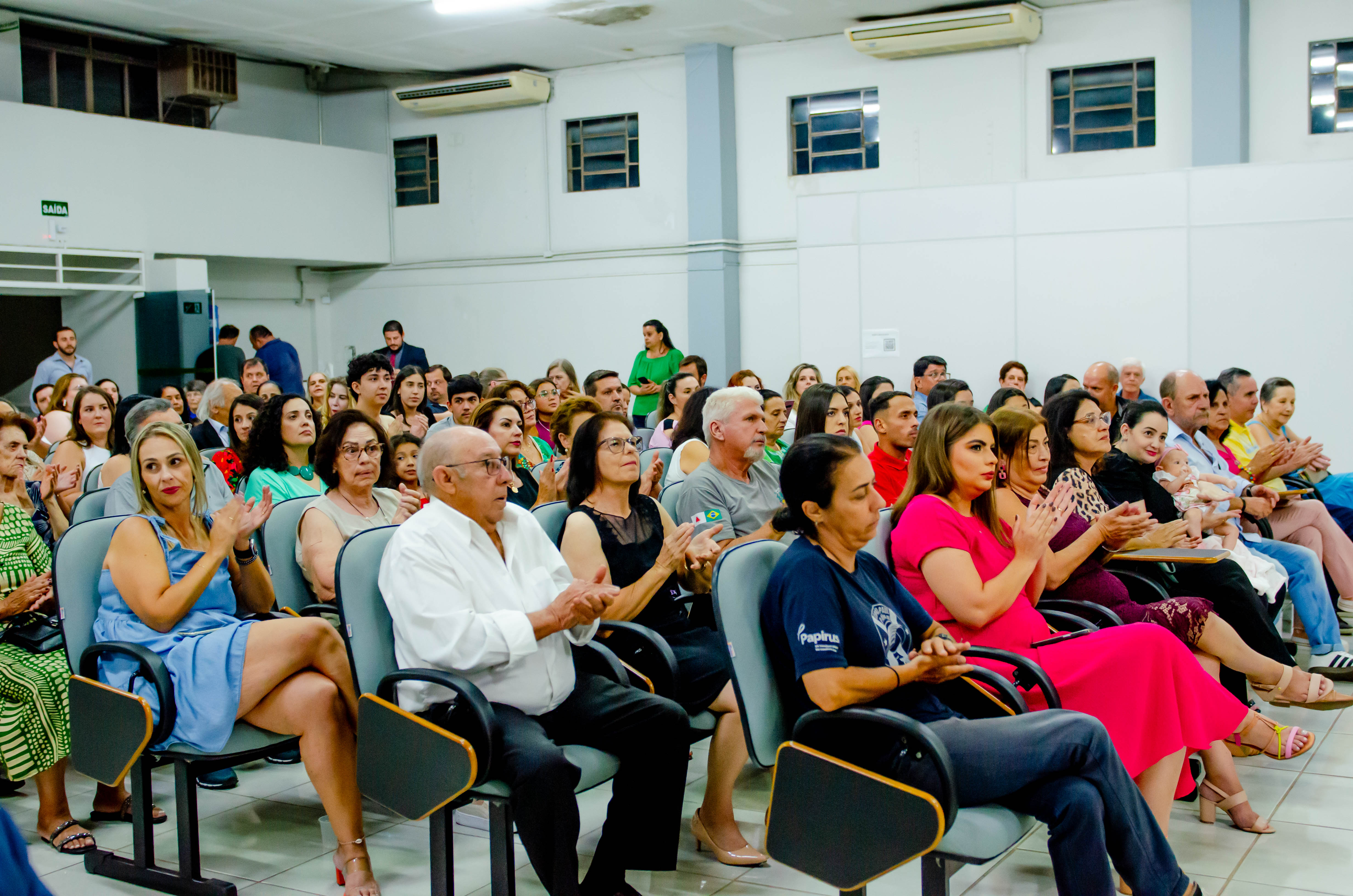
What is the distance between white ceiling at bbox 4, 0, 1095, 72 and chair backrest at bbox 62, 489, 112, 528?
25.2ft

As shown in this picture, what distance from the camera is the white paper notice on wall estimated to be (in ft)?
32.2

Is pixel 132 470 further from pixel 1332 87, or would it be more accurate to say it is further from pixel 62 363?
pixel 1332 87

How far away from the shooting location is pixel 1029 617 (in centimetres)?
308

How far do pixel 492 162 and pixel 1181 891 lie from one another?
12.2 metres

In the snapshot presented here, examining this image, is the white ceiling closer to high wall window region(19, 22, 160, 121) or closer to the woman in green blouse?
high wall window region(19, 22, 160, 121)

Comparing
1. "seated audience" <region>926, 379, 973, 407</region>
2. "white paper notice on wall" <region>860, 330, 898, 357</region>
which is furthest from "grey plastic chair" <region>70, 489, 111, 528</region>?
"white paper notice on wall" <region>860, 330, 898, 357</region>

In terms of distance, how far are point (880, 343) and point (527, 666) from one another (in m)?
7.57

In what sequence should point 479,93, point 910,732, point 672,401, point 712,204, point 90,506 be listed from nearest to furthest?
point 910,732
point 90,506
point 672,401
point 712,204
point 479,93

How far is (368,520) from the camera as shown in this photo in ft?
12.0

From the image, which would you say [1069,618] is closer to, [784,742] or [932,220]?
[784,742]

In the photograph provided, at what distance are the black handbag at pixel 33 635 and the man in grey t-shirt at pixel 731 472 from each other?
6.14 feet

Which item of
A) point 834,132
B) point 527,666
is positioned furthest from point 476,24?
point 527,666

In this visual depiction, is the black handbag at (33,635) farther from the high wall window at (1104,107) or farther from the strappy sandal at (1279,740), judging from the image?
the high wall window at (1104,107)

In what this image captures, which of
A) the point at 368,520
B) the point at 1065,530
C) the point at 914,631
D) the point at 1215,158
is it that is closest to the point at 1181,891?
the point at 914,631
